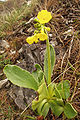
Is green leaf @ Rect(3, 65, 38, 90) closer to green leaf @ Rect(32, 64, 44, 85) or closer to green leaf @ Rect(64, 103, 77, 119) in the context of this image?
green leaf @ Rect(32, 64, 44, 85)

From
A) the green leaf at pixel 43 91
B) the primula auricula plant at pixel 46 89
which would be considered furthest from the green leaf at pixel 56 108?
the green leaf at pixel 43 91

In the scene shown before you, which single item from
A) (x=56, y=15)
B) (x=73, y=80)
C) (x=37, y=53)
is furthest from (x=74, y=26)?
(x=73, y=80)

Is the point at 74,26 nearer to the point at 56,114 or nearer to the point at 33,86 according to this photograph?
the point at 33,86

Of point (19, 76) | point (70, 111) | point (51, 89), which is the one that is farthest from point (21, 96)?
point (70, 111)

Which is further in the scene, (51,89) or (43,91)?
(51,89)

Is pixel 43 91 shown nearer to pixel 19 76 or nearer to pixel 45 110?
pixel 45 110

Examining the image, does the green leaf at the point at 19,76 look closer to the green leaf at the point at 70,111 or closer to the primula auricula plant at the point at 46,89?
the primula auricula plant at the point at 46,89
